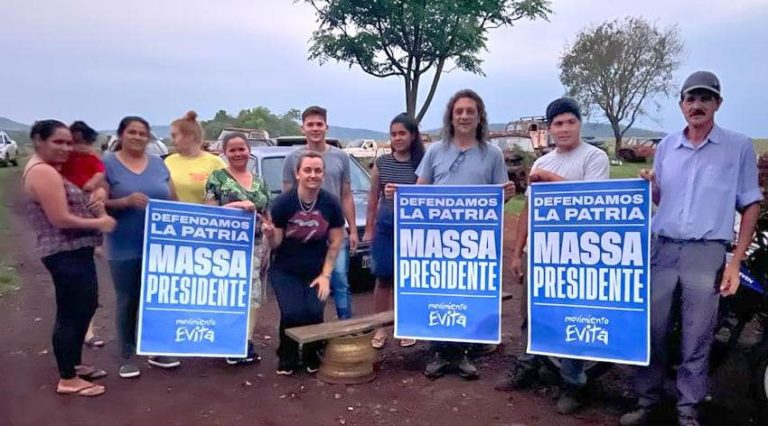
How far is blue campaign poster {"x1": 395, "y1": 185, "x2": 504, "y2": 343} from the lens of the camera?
4.98 metres

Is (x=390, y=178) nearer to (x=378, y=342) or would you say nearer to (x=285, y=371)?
(x=378, y=342)

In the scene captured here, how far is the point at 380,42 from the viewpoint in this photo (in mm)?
25469

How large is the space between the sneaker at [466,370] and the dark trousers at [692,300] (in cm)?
148

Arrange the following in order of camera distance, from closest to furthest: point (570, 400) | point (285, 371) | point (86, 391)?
1. point (570, 400)
2. point (86, 391)
3. point (285, 371)

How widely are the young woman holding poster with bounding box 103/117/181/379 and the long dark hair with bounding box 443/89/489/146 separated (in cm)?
212

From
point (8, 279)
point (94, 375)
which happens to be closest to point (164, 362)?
point (94, 375)

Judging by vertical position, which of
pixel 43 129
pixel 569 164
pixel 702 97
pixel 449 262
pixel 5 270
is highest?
pixel 702 97

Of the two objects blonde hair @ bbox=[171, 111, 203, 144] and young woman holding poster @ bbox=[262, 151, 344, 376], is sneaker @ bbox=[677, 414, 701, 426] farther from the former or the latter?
blonde hair @ bbox=[171, 111, 203, 144]

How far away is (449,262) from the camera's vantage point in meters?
5.10

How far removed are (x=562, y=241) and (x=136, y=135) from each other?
308 cm

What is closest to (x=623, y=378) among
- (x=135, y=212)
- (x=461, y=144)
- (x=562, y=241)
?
(x=562, y=241)

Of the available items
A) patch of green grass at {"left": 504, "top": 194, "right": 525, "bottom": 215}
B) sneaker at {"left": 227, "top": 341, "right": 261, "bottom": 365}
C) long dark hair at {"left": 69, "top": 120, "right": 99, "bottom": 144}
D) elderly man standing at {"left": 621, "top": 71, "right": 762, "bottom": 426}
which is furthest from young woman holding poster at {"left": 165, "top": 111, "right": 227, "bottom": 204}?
patch of green grass at {"left": 504, "top": 194, "right": 525, "bottom": 215}

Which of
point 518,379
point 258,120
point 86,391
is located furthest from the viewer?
point 258,120

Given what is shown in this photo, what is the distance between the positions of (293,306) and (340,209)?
2.73 ft
